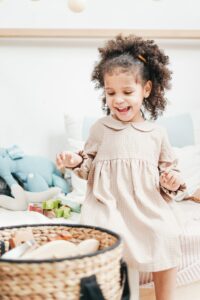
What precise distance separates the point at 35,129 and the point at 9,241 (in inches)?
43.9

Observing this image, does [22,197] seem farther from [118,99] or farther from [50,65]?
[50,65]

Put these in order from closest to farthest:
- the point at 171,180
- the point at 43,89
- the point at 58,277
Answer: the point at 58,277
the point at 171,180
the point at 43,89

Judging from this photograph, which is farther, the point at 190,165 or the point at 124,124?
the point at 190,165

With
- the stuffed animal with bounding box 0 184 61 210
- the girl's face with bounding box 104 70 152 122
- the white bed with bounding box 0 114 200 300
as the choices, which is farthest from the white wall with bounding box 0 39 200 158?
the girl's face with bounding box 104 70 152 122

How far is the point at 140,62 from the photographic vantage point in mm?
1300

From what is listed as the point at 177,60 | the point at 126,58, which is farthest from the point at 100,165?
the point at 177,60

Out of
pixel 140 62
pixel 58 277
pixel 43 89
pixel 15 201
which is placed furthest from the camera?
pixel 43 89

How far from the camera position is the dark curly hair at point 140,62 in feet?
4.19

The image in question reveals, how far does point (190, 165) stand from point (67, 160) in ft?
2.03

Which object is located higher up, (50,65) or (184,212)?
(50,65)

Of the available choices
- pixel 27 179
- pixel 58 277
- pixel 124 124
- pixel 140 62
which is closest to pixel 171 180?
pixel 124 124
